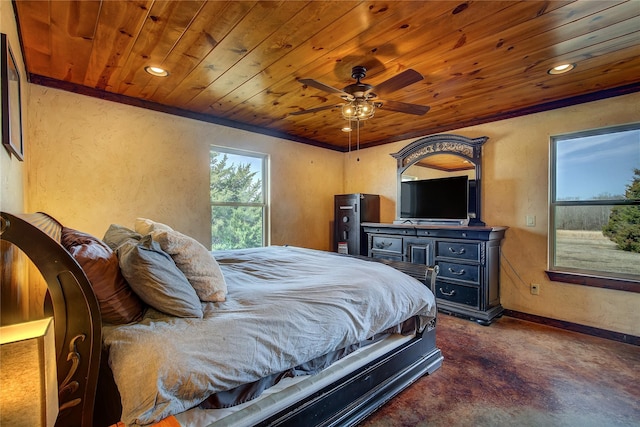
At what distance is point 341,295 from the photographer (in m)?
1.55

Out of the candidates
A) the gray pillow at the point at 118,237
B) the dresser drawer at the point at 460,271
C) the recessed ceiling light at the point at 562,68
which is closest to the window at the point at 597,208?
the dresser drawer at the point at 460,271

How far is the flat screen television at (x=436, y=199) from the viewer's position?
3688mm

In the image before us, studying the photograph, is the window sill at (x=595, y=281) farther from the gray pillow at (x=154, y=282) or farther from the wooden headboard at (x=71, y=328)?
the wooden headboard at (x=71, y=328)

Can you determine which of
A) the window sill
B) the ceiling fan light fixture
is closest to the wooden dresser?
the window sill

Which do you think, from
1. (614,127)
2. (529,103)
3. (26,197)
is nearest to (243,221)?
(26,197)

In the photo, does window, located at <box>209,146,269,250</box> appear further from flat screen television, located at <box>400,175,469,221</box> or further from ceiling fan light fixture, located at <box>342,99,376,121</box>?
flat screen television, located at <box>400,175,469,221</box>

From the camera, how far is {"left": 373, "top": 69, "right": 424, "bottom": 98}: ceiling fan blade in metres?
1.94

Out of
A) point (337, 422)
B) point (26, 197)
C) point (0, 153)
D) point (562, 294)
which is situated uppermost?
point (0, 153)

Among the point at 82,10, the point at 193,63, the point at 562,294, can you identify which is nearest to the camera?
the point at 82,10

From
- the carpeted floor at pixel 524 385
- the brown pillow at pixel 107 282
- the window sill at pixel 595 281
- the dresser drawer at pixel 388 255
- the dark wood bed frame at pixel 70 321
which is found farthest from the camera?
the dresser drawer at pixel 388 255

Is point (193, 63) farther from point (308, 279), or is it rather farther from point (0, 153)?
point (308, 279)

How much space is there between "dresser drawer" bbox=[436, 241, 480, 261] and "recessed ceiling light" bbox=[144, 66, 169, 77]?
3.35 m

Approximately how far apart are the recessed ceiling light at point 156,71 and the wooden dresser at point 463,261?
3.13 meters

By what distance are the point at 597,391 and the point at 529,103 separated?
2727 mm
